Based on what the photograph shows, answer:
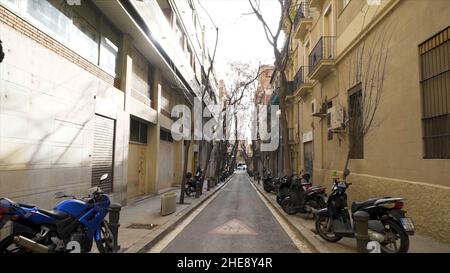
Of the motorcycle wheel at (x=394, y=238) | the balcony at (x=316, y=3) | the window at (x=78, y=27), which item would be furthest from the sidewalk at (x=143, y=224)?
the balcony at (x=316, y=3)

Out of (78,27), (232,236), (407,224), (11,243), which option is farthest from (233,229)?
(78,27)

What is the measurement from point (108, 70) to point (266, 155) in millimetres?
36333

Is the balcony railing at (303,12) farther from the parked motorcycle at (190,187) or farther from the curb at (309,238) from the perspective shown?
the curb at (309,238)

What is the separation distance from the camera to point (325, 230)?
7.59 m

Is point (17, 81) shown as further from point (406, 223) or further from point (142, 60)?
point (142, 60)

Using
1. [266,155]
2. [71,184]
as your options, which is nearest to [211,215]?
[71,184]

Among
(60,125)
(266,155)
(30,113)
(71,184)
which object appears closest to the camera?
(30,113)

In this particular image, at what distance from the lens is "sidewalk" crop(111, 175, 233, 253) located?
7106 millimetres

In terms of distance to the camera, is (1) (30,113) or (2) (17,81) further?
(1) (30,113)

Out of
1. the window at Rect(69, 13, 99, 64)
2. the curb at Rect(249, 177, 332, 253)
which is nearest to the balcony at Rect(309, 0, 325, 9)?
the window at Rect(69, 13, 99, 64)

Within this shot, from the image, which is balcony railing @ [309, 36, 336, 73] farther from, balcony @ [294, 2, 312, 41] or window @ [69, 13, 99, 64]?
window @ [69, 13, 99, 64]

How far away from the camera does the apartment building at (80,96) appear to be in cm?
698

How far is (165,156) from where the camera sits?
2139cm

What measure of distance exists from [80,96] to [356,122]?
7.79 meters
